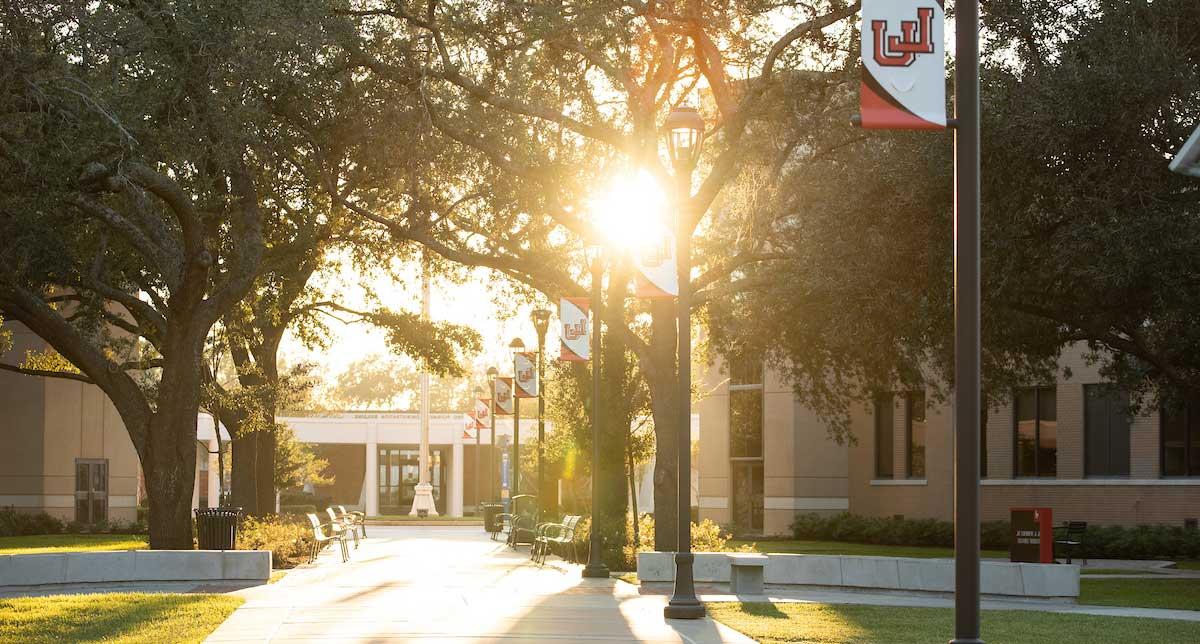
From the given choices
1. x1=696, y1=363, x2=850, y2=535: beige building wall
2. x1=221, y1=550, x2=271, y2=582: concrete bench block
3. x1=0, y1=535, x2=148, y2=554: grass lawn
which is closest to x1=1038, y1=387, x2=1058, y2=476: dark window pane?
x1=696, y1=363, x2=850, y2=535: beige building wall

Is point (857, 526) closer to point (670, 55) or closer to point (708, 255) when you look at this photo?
point (708, 255)

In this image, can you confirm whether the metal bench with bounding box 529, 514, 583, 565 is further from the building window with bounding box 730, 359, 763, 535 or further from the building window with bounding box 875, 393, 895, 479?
the building window with bounding box 730, 359, 763, 535

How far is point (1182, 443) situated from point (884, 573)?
2052 centimetres

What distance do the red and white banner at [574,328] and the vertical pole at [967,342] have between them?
1744 centimetres

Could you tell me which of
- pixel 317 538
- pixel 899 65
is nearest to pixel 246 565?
pixel 317 538

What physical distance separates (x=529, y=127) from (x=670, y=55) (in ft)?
11.4

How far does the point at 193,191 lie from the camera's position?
25750 mm

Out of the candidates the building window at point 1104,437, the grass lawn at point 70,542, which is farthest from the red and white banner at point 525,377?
the building window at point 1104,437

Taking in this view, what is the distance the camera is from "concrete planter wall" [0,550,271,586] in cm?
2056

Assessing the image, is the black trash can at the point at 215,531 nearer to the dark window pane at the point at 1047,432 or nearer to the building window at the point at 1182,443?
the building window at the point at 1182,443

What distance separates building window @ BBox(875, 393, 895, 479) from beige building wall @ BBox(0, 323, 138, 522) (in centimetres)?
2524

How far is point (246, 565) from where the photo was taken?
71.3ft

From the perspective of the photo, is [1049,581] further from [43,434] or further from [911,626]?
[43,434]

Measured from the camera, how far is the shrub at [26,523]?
44.0m
